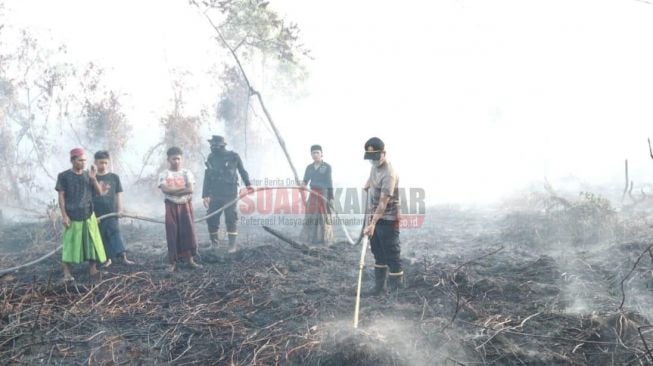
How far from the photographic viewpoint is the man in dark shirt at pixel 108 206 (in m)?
6.38

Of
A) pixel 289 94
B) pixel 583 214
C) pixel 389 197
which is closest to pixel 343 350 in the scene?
pixel 389 197

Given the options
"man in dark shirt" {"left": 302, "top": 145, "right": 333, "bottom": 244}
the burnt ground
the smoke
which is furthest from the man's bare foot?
the smoke

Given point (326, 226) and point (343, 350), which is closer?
point (343, 350)

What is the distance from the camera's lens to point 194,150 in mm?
15305

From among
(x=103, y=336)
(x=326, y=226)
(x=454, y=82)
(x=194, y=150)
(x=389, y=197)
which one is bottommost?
(x=103, y=336)

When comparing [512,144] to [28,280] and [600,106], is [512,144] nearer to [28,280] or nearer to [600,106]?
[600,106]

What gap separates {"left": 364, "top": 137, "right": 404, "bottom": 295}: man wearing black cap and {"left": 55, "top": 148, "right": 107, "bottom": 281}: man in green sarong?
3.79 metres

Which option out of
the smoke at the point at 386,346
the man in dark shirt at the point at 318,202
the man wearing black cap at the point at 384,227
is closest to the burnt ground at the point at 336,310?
the smoke at the point at 386,346

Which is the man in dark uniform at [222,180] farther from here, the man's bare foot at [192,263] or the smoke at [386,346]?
the smoke at [386,346]

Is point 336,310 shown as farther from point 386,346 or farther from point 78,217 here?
point 78,217

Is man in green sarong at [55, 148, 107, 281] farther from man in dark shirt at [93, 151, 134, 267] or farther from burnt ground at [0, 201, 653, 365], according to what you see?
man in dark shirt at [93, 151, 134, 267]

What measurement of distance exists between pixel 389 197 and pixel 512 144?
14180 millimetres

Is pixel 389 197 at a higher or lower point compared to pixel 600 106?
lower

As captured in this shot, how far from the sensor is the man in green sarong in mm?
5656
